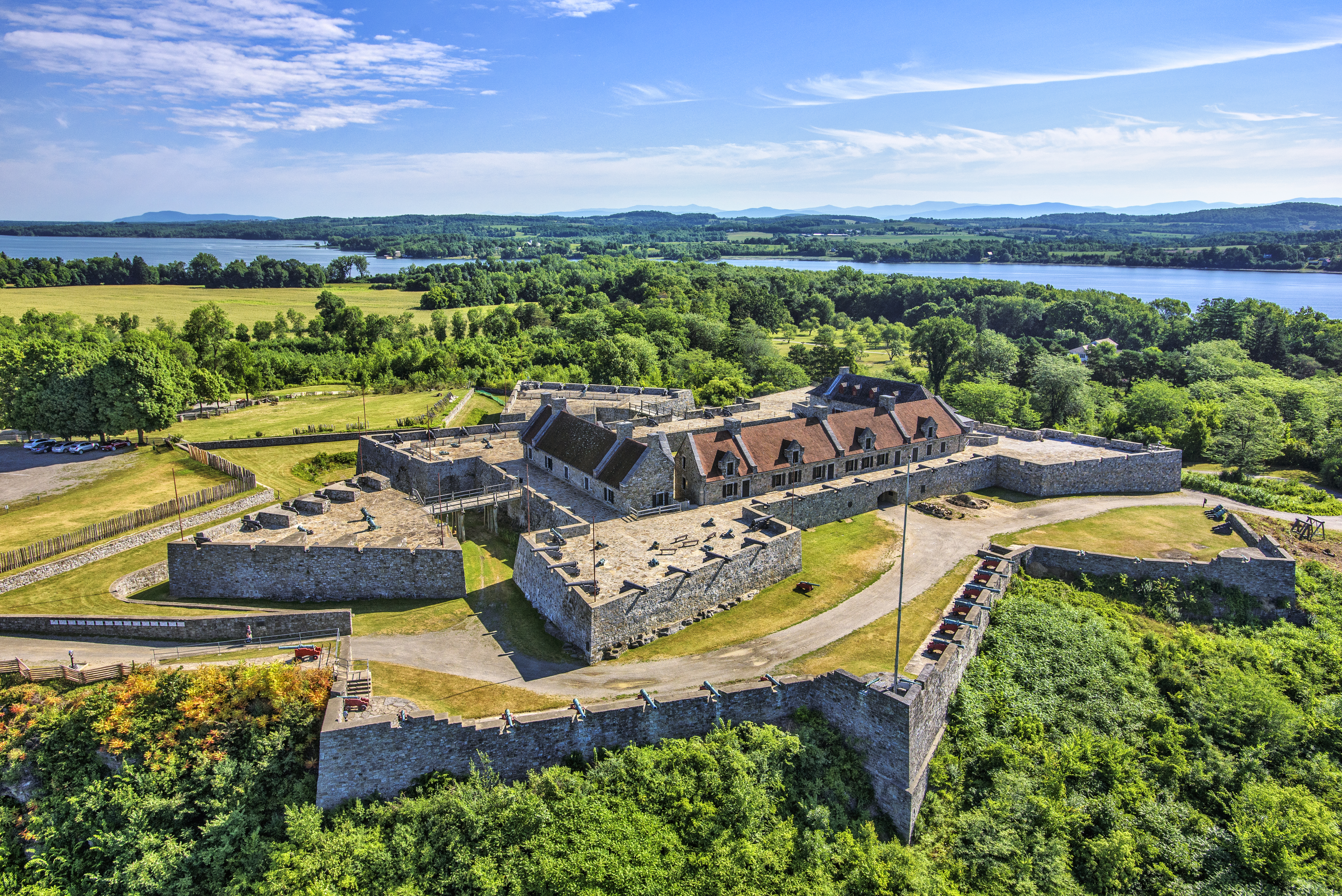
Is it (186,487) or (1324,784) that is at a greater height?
(186,487)

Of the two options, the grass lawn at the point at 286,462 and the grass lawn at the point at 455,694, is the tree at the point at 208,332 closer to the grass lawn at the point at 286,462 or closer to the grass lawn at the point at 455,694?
the grass lawn at the point at 286,462

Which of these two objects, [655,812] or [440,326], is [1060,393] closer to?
[655,812]

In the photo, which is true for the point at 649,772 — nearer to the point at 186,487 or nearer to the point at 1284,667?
the point at 1284,667

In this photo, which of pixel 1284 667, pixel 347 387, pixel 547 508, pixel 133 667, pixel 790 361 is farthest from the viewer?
pixel 790 361

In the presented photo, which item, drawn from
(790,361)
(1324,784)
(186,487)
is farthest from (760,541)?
(790,361)

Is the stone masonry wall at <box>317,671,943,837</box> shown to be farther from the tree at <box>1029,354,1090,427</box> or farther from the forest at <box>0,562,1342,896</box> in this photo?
the tree at <box>1029,354,1090,427</box>

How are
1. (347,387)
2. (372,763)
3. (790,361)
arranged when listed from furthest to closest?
(790,361) → (347,387) → (372,763)

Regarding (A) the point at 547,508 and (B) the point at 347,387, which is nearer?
(A) the point at 547,508

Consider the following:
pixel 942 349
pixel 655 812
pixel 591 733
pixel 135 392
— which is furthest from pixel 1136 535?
pixel 135 392
